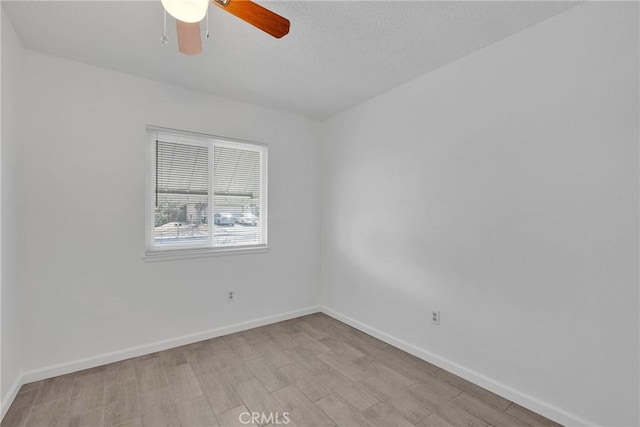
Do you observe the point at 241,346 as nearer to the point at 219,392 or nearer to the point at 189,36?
the point at 219,392

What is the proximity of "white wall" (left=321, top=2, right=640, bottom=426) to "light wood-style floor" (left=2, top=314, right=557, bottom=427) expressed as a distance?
275 millimetres

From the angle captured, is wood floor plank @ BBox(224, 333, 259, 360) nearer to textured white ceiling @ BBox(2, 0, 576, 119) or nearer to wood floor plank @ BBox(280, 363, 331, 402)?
wood floor plank @ BBox(280, 363, 331, 402)

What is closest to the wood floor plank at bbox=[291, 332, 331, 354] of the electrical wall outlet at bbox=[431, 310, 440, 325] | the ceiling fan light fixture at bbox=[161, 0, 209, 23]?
the electrical wall outlet at bbox=[431, 310, 440, 325]

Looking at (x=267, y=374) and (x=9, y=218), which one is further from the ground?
(x=9, y=218)

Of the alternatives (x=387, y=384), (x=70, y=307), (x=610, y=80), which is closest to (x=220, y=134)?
(x=70, y=307)

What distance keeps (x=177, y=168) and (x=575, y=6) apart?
11.0ft

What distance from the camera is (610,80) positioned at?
5.55 ft

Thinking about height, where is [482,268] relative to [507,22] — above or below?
below

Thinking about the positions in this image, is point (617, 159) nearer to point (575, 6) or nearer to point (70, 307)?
point (575, 6)

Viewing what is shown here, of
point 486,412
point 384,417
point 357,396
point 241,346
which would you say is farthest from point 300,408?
point 486,412

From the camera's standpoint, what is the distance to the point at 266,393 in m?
2.17

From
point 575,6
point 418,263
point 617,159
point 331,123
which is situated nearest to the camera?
point 617,159

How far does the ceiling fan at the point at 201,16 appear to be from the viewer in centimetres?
123

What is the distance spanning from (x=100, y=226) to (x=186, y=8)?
6.92ft
